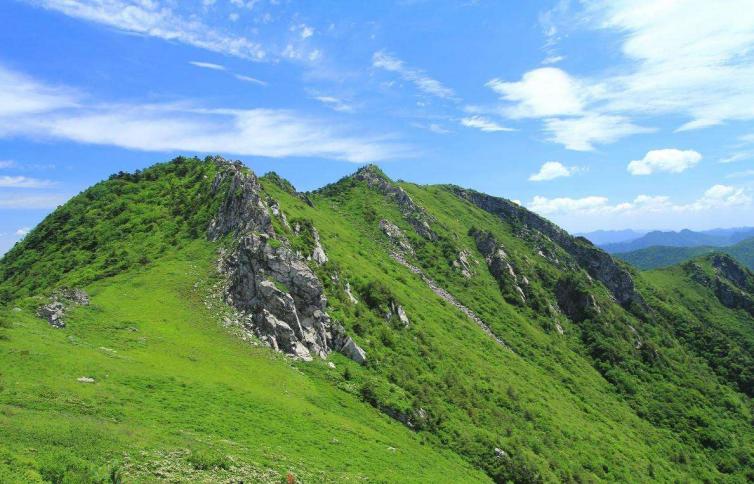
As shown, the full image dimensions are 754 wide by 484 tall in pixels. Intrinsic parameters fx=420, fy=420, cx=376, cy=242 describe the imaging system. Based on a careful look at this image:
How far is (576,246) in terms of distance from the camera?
16600 centimetres

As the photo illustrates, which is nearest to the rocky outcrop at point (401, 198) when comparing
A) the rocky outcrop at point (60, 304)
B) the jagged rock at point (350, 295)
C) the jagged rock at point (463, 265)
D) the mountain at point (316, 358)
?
the mountain at point (316, 358)

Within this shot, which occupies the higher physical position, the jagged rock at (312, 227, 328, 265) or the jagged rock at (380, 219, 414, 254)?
the jagged rock at (380, 219, 414, 254)

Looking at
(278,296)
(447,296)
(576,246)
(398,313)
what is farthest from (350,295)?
(576,246)

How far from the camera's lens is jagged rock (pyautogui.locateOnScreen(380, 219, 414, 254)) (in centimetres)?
11756

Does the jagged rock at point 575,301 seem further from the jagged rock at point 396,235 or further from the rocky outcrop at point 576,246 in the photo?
the jagged rock at point 396,235

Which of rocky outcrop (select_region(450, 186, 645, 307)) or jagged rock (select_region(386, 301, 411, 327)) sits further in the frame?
rocky outcrop (select_region(450, 186, 645, 307))

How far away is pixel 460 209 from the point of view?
563 feet

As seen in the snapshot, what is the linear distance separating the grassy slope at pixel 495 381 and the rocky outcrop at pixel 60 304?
28837 mm

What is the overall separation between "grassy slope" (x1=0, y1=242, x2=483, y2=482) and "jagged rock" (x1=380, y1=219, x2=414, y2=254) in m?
72.0

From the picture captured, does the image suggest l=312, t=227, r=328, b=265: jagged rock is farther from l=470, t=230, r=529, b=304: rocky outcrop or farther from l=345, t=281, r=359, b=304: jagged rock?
Result: l=470, t=230, r=529, b=304: rocky outcrop

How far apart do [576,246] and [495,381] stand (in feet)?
390

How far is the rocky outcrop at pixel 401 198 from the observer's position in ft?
426

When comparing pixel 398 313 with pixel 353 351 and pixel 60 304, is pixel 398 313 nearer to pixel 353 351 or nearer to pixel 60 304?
pixel 353 351

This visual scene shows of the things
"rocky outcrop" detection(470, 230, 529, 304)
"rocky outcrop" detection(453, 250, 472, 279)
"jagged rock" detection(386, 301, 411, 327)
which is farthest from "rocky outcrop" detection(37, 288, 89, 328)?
"rocky outcrop" detection(470, 230, 529, 304)
